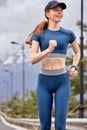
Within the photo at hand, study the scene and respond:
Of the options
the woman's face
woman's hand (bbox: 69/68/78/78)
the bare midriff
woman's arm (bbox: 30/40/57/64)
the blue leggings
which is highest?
the woman's face

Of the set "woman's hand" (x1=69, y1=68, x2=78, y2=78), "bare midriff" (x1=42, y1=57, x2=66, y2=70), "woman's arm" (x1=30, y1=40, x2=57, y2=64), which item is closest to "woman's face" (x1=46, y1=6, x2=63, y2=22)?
"woman's arm" (x1=30, y1=40, x2=57, y2=64)

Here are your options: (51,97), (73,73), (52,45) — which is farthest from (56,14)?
(51,97)

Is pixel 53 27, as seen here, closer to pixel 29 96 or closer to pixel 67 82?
pixel 67 82

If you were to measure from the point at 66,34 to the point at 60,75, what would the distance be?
54 cm

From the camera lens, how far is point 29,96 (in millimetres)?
100750

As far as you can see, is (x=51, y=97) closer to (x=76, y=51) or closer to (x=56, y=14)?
(x=76, y=51)

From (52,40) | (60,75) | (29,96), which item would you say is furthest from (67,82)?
(29,96)

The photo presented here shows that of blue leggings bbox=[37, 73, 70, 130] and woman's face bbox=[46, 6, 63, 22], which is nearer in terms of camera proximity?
blue leggings bbox=[37, 73, 70, 130]

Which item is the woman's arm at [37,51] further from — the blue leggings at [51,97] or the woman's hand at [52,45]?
the blue leggings at [51,97]

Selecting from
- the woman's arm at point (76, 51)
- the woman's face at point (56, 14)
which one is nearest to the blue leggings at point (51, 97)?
the woman's arm at point (76, 51)

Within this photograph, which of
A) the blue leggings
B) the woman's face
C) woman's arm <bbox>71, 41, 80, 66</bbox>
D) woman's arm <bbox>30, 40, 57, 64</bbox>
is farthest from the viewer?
woman's arm <bbox>71, 41, 80, 66</bbox>

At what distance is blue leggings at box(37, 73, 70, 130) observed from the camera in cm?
691

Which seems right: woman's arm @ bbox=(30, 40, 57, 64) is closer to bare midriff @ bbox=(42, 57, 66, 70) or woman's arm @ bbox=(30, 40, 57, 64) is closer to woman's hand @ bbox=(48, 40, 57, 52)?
woman's hand @ bbox=(48, 40, 57, 52)

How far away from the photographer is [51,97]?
708 centimetres
